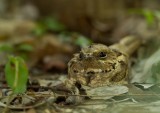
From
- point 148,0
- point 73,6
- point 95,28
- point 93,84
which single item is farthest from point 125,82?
point 73,6

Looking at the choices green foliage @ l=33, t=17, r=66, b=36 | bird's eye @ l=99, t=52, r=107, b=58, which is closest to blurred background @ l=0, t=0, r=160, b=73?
green foliage @ l=33, t=17, r=66, b=36

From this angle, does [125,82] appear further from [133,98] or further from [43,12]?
[43,12]

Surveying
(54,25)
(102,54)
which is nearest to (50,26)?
(54,25)

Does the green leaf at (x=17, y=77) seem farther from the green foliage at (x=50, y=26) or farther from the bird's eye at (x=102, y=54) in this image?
the green foliage at (x=50, y=26)

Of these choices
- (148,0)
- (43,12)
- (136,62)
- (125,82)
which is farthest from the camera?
(43,12)

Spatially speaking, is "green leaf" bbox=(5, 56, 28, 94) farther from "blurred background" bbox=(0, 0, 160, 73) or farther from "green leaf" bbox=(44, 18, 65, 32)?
"green leaf" bbox=(44, 18, 65, 32)

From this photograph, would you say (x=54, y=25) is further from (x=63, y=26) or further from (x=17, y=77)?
(x=17, y=77)
